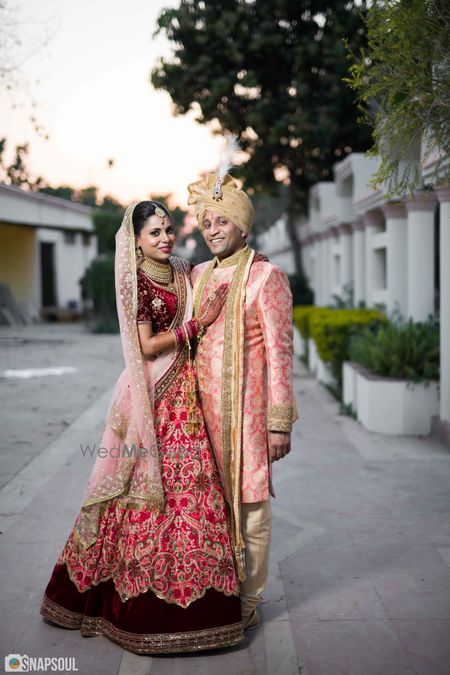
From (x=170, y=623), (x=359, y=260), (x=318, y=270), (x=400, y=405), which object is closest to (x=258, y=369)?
(x=170, y=623)

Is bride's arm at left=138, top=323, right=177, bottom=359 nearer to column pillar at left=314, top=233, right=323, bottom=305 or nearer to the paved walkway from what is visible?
the paved walkway

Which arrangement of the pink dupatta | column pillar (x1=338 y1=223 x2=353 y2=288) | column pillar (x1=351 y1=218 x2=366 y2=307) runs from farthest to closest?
column pillar (x1=338 y1=223 x2=353 y2=288) → column pillar (x1=351 y1=218 x2=366 y2=307) → the pink dupatta

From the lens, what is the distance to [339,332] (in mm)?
9906

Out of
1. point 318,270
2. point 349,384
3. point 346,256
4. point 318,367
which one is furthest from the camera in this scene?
point 318,270

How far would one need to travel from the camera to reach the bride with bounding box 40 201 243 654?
10.3 feet

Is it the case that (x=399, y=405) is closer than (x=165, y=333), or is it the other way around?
(x=165, y=333)

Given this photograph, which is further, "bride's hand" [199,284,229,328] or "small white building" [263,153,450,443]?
"small white building" [263,153,450,443]

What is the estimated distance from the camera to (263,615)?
360cm

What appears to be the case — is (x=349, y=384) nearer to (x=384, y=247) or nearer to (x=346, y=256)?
(x=384, y=247)

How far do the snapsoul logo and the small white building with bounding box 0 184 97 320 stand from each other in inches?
850

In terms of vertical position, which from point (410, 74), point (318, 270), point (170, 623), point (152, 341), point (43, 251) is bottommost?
point (170, 623)

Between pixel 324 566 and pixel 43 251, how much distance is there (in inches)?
1078

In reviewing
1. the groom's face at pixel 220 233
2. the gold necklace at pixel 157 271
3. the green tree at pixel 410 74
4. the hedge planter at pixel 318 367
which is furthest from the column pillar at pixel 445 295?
the gold necklace at pixel 157 271

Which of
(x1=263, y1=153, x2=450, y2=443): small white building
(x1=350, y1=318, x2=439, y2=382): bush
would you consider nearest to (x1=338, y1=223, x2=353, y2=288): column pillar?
(x1=263, y1=153, x2=450, y2=443): small white building
